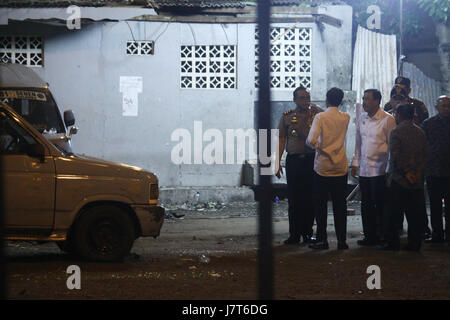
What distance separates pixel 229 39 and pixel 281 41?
1094mm

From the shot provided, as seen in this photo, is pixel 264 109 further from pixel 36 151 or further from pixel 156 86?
pixel 156 86

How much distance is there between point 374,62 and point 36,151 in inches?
394

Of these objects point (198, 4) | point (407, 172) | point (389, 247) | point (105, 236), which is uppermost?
point (198, 4)

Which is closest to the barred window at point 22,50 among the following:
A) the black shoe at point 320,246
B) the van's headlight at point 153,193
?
the van's headlight at point 153,193

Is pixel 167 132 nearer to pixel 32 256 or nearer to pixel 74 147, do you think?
pixel 74 147

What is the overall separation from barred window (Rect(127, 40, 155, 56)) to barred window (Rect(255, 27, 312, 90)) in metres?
2.15

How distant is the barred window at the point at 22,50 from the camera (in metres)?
13.8

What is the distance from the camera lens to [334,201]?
8.68m

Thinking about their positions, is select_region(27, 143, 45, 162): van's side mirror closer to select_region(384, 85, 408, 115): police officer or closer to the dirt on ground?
the dirt on ground

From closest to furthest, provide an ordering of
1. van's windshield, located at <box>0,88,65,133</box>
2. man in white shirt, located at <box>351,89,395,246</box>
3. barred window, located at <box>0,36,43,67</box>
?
man in white shirt, located at <box>351,89,395,246</box>, van's windshield, located at <box>0,88,65,133</box>, barred window, located at <box>0,36,43,67</box>

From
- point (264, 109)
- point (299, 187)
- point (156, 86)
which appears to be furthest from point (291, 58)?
point (264, 109)

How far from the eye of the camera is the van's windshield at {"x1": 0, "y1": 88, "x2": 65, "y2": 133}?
10844mm

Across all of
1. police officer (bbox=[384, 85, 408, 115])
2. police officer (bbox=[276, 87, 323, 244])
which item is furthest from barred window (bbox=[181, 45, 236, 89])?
police officer (bbox=[276, 87, 323, 244])
